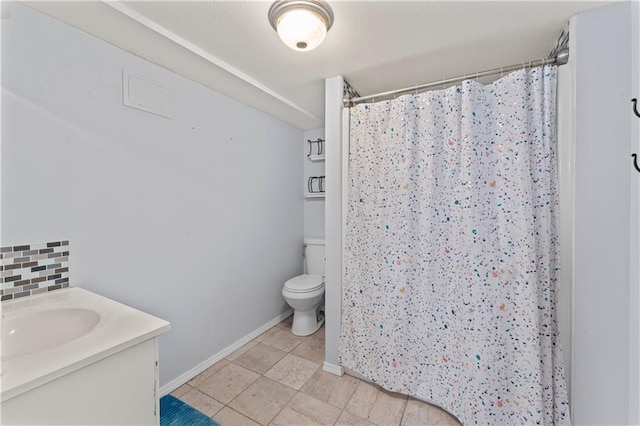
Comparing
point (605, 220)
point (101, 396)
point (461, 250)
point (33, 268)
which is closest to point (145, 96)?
point (33, 268)

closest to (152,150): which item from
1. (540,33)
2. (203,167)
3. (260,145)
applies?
(203,167)

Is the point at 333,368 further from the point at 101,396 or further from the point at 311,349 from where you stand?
the point at 101,396

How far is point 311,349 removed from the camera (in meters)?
2.23

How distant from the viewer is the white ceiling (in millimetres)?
1221

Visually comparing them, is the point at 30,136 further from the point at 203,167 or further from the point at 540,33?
the point at 540,33

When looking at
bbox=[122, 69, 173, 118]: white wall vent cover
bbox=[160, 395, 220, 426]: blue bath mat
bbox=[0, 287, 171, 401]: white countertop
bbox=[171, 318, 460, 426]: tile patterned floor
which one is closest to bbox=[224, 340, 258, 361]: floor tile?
bbox=[171, 318, 460, 426]: tile patterned floor

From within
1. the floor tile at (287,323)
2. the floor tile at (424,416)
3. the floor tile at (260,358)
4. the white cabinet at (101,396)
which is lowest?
the floor tile at (424,416)

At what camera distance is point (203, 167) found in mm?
1947

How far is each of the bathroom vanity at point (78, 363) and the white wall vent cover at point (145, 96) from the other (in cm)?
110

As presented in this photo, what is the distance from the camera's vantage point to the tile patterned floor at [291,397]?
1.52 metres

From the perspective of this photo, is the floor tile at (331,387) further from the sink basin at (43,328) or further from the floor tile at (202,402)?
the sink basin at (43,328)

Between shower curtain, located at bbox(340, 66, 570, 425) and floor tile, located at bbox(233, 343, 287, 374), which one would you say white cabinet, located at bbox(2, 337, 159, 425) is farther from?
shower curtain, located at bbox(340, 66, 570, 425)

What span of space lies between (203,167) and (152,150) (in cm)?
36

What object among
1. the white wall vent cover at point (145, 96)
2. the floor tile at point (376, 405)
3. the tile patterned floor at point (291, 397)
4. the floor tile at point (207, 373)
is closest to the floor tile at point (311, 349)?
the tile patterned floor at point (291, 397)
